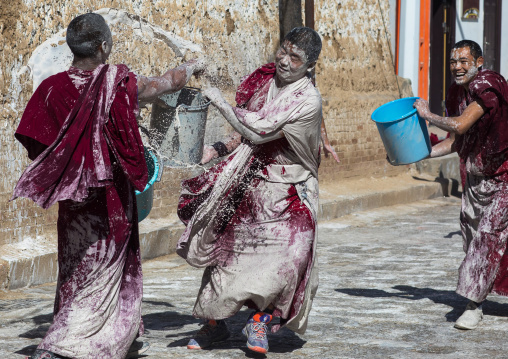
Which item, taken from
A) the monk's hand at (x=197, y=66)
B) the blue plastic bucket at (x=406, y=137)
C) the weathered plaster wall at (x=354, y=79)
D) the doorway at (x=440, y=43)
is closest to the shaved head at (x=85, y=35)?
the monk's hand at (x=197, y=66)

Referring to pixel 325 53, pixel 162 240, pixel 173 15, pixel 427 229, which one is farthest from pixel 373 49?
pixel 162 240

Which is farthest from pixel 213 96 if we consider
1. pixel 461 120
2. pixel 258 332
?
pixel 461 120

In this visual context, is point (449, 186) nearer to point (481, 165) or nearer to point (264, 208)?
point (481, 165)

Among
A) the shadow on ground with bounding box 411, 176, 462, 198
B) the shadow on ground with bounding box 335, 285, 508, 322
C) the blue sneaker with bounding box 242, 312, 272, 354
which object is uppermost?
the blue sneaker with bounding box 242, 312, 272, 354

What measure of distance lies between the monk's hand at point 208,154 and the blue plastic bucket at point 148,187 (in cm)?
30

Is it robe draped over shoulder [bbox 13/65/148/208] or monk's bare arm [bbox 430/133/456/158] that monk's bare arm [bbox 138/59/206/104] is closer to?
robe draped over shoulder [bbox 13/65/148/208]

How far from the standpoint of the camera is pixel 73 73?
4.12 meters

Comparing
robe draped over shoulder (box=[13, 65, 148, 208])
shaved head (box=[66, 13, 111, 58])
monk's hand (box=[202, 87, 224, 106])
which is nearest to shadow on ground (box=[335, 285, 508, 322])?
monk's hand (box=[202, 87, 224, 106])

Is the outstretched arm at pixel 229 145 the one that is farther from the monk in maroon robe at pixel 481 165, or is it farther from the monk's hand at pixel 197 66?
the monk in maroon robe at pixel 481 165

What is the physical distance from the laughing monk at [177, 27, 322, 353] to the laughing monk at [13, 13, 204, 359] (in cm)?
52

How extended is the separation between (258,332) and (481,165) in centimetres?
196

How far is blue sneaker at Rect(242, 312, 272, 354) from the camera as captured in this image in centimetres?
453

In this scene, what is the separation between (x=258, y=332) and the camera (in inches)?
181

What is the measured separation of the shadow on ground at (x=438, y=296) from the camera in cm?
579
